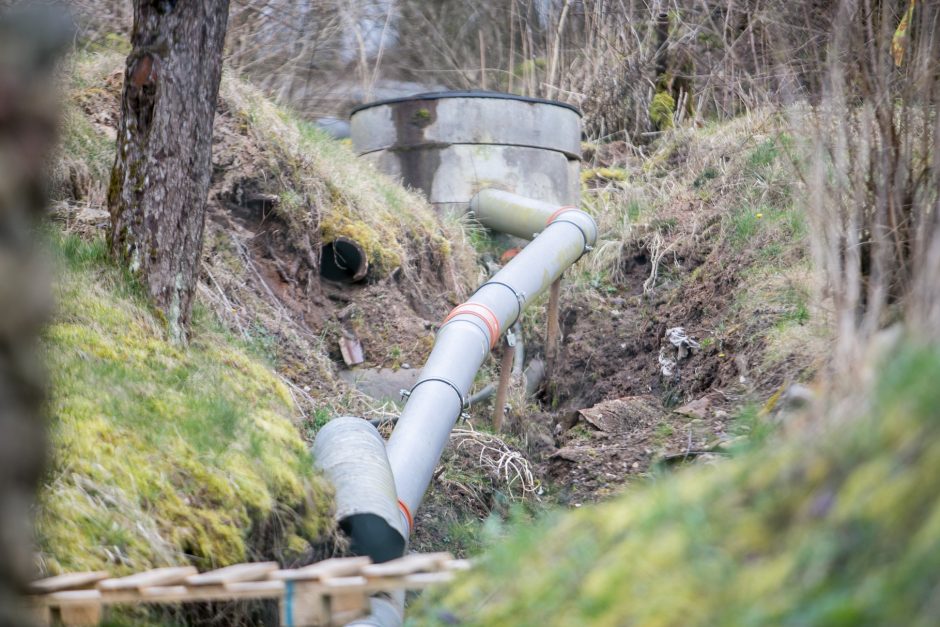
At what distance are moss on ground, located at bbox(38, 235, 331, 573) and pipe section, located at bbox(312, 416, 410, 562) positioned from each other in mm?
131

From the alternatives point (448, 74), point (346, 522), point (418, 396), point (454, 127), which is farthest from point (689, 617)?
point (448, 74)

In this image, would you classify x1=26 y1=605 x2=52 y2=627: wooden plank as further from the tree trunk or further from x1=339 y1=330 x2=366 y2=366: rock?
x1=339 y1=330 x2=366 y2=366: rock

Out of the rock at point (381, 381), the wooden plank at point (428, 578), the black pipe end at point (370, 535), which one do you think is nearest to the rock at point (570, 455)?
the rock at point (381, 381)

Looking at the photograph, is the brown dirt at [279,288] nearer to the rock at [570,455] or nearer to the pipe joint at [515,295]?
the pipe joint at [515,295]

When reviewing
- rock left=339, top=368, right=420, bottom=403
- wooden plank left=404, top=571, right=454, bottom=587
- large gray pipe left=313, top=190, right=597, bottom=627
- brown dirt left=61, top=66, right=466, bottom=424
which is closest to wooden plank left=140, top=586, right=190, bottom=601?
wooden plank left=404, top=571, right=454, bottom=587

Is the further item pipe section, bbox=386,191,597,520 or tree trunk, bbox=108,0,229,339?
pipe section, bbox=386,191,597,520

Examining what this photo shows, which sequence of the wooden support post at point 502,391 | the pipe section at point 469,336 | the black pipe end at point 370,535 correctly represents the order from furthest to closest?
the wooden support post at point 502,391, the pipe section at point 469,336, the black pipe end at point 370,535

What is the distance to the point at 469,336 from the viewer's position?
7.25m

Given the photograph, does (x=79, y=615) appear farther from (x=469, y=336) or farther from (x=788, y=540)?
(x=469, y=336)

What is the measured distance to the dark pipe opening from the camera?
8648 millimetres

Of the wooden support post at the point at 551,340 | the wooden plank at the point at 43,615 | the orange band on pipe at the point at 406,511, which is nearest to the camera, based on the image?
the wooden plank at the point at 43,615

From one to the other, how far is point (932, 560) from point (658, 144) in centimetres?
1359

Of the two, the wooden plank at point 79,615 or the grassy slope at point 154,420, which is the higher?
the grassy slope at point 154,420

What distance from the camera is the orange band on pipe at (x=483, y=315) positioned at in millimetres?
7539
